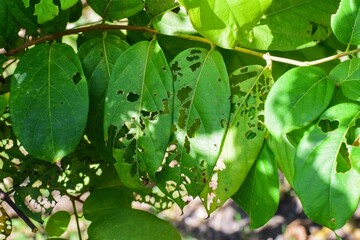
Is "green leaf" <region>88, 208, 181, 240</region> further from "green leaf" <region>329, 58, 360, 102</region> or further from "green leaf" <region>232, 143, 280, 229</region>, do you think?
"green leaf" <region>329, 58, 360, 102</region>

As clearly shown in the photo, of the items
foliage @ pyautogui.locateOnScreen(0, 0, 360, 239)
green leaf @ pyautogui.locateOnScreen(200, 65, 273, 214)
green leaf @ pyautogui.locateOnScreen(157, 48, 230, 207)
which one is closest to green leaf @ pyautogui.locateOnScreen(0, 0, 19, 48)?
foliage @ pyautogui.locateOnScreen(0, 0, 360, 239)

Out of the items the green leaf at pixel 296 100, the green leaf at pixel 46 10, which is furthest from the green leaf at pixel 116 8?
the green leaf at pixel 296 100

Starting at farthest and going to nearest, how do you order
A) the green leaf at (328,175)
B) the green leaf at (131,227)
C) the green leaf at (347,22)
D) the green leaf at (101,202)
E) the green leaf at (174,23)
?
the green leaf at (101,202) < the green leaf at (131,227) < the green leaf at (174,23) < the green leaf at (347,22) < the green leaf at (328,175)

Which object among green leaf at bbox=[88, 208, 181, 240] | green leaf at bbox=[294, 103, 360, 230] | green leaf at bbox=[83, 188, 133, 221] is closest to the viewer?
green leaf at bbox=[294, 103, 360, 230]

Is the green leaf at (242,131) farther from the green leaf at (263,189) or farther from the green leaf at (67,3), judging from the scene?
the green leaf at (67,3)

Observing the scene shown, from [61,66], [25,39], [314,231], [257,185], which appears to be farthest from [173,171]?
[314,231]

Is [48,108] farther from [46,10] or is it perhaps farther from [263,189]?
[263,189]
